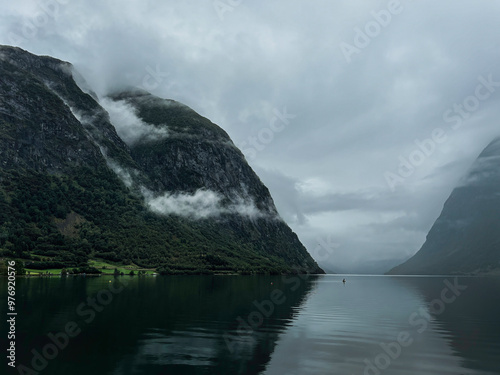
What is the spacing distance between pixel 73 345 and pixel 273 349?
20788 mm

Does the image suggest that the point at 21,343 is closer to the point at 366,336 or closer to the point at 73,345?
the point at 73,345

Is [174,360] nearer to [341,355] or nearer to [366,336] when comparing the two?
[341,355]

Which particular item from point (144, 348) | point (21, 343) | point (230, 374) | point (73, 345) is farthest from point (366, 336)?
point (21, 343)

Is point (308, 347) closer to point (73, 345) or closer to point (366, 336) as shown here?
point (366, 336)

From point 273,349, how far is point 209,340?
7.80m

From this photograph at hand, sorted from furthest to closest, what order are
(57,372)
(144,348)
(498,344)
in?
(498,344) < (144,348) < (57,372)

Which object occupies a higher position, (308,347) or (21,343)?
(21,343)

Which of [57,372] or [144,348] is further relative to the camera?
[144,348]

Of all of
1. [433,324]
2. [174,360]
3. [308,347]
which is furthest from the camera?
[433,324]

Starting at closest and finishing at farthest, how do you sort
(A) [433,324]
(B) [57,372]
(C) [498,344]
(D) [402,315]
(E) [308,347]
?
1. (B) [57,372]
2. (E) [308,347]
3. (C) [498,344]
4. (A) [433,324]
5. (D) [402,315]

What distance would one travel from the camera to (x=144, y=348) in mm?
36531

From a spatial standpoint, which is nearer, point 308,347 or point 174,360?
point 174,360

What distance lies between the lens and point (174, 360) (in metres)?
32.5

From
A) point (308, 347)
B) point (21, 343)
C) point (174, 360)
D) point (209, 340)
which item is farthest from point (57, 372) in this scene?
point (308, 347)
